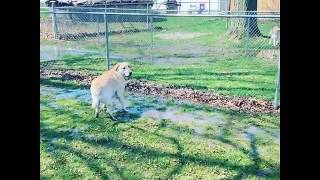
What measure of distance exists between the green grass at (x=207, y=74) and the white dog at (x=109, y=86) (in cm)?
6

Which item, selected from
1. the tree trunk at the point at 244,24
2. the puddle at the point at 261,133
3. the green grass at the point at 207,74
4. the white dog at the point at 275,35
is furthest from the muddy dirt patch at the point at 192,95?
the tree trunk at the point at 244,24

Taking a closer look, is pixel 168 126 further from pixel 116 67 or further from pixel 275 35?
pixel 275 35

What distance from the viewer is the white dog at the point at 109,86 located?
5.89ft

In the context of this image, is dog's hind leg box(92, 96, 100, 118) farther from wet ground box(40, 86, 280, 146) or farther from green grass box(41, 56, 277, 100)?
green grass box(41, 56, 277, 100)

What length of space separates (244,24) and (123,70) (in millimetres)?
733

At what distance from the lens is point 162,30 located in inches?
89.2

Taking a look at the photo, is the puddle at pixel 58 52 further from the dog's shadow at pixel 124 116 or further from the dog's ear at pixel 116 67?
the dog's shadow at pixel 124 116

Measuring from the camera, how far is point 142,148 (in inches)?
67.6

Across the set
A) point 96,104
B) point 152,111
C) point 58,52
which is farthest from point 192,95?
point 58,52
